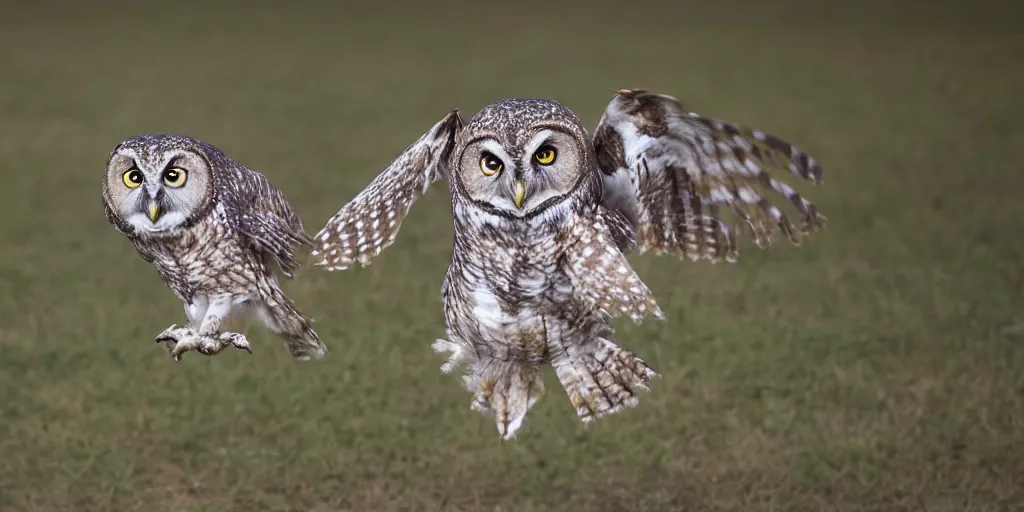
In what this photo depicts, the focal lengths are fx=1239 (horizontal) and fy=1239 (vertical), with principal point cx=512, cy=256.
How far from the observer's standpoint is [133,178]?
2615 mm

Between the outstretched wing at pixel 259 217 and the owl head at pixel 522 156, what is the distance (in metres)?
0.44

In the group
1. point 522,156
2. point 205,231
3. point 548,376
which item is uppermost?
point 548,376

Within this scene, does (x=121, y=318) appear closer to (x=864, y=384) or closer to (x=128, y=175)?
(x=864, y=384)

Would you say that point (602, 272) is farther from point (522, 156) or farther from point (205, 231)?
point (205, 231)

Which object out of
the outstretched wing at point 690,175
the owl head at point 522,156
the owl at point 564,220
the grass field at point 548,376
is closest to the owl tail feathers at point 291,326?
the owl at point 564,220

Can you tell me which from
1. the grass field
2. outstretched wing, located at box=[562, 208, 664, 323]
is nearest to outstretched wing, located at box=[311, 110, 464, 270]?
outstretched wing, located at box=[562, 208, 664, 323]

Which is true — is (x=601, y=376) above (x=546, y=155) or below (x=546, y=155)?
below

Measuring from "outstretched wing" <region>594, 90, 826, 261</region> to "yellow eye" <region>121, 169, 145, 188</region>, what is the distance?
3.61 ft

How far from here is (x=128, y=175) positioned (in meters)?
2.62

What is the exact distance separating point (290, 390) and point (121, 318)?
1728mm

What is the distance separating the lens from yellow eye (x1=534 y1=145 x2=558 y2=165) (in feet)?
9.44

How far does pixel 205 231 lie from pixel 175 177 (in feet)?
0.45

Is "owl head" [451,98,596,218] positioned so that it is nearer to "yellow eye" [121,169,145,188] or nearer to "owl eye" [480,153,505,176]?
"owl eye" [480,153,505,176]

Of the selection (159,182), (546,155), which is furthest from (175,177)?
(546,155)
